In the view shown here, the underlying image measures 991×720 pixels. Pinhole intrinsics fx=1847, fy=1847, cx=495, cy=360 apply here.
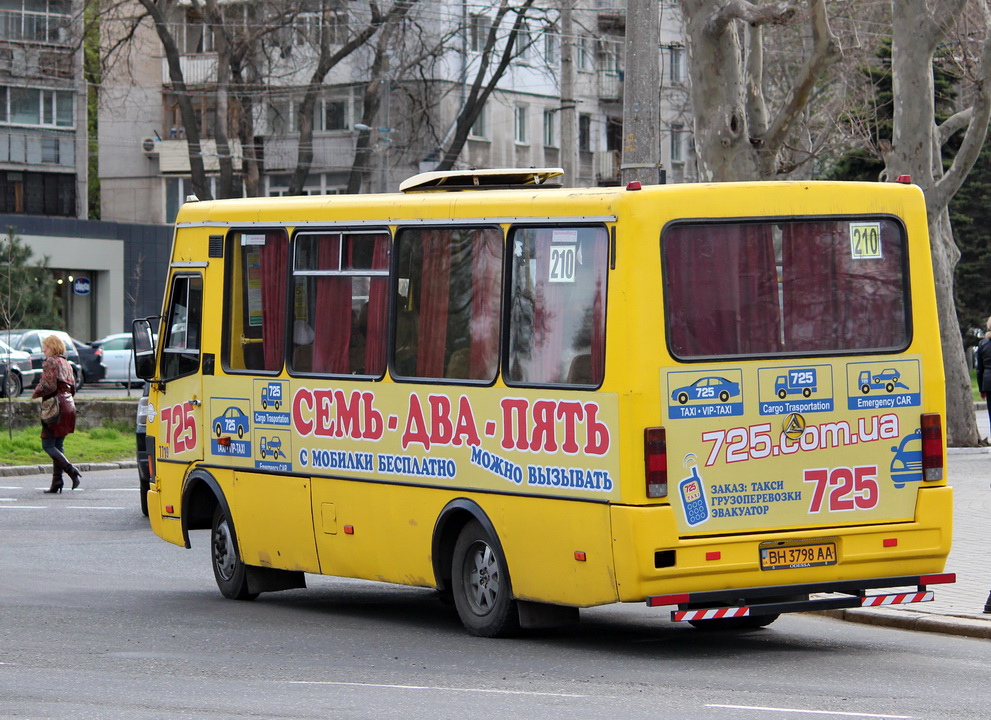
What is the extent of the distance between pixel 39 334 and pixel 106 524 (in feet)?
90.8

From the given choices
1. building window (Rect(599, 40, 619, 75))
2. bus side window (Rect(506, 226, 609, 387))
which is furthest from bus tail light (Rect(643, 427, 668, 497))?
building window (Rect(599, 40, 619, 75))

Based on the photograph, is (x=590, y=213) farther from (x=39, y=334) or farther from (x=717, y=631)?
(x=39, y=334)

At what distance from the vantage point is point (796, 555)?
10.3 m

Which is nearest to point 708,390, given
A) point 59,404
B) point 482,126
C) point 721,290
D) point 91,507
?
point 721,290

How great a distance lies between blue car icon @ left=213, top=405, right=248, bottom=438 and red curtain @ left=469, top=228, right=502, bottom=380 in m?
2.57

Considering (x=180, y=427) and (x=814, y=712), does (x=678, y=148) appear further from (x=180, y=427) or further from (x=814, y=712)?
(x=814, y=712)

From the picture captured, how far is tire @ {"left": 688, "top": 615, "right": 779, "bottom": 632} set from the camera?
11547 mm

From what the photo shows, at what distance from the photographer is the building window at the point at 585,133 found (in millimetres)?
72188

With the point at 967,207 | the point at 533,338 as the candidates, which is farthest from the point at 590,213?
the point at 967,207

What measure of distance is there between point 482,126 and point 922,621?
5424 centimetres

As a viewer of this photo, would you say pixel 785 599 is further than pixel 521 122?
No

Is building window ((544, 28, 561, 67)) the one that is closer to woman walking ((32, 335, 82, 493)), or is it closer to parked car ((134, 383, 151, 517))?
woman walking ((32, 335, 82, 493))

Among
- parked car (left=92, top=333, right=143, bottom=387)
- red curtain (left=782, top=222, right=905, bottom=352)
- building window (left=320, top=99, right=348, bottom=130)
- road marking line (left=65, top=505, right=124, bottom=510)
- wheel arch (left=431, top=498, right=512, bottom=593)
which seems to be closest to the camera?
red curtain (left=782, top=222, right=905, bottom=352)

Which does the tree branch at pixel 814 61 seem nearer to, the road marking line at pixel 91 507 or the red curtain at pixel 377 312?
the road marking line at pixel 91 507
